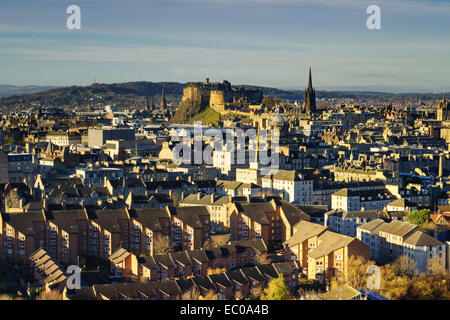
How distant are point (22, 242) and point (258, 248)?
35.3 feet

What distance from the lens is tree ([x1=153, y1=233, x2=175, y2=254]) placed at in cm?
3734

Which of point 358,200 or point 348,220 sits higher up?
point 358,200

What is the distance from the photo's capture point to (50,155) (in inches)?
2618

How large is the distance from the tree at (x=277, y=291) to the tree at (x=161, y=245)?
26.6ft

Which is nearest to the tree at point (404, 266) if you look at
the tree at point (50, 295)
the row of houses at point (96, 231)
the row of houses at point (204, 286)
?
the row of houses at point (204, 286)

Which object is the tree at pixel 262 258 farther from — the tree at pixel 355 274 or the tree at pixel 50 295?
the tree at pixel 50 295

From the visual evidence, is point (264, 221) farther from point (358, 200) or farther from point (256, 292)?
point (256, 292)

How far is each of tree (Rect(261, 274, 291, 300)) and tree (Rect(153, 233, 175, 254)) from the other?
8.11 metres

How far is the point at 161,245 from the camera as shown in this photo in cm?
3744

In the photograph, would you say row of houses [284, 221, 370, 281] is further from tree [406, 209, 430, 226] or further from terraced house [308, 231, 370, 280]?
tree [406, 209, 430, 226]

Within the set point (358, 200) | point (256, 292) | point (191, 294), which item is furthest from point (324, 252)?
point (358, 200)

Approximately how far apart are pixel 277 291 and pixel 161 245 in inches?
374

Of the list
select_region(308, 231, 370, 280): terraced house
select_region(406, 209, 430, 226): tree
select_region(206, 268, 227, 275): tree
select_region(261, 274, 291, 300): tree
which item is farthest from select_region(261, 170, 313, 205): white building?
select_region(261, 274, 291, 300): tree

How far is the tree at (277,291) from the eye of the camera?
96.0 ft
